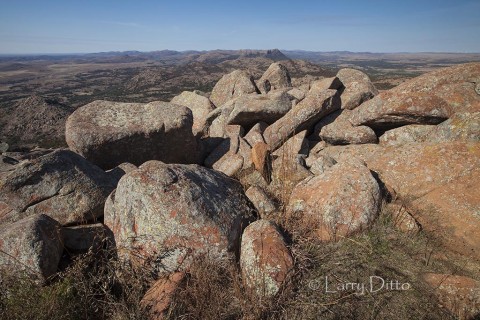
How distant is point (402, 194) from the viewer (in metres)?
5.84

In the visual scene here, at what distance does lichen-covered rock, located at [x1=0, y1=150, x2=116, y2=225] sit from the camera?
529 centimetres

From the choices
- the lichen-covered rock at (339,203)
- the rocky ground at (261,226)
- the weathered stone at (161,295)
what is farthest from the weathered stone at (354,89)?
the weathered stone at (161,295)

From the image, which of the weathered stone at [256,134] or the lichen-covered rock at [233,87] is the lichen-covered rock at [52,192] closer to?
the weathered stone at [256,134]

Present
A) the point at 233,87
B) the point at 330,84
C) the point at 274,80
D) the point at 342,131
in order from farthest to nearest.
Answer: the point at 274,80, the point at 233,87, the point at 330,84, the point at 342,131

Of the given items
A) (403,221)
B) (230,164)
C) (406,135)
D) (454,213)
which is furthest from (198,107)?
(454,213)

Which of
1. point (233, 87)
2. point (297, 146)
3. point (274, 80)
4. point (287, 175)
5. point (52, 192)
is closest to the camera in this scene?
point (52, 192)

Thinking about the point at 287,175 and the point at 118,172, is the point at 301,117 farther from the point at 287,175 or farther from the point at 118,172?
the point at 118,172

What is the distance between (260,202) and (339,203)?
1.39 m

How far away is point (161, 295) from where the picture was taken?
155 inches

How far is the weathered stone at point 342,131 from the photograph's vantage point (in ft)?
25.6

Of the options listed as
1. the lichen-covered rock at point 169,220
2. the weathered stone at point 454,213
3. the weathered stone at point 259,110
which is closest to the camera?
the lichen-covered rock at point 169,220

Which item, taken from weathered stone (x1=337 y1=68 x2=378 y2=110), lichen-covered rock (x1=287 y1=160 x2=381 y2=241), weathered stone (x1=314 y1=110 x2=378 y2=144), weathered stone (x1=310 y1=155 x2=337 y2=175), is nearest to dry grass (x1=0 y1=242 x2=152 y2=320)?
lichen-covered rock (x1=287 y1=160 x2=381 y2=241)

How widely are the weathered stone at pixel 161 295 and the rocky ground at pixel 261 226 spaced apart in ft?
0.06

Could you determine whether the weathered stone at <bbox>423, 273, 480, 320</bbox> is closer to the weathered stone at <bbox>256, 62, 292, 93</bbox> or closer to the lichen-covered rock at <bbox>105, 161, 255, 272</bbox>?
the lichen-covered rock at <bbox>105, 161, 255, 272</bbox>
